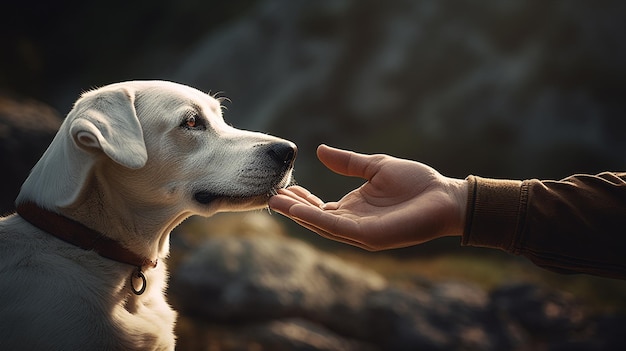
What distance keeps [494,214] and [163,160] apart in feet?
5.30

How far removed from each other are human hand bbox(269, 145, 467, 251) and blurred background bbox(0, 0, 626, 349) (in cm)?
548

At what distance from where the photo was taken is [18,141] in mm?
4539

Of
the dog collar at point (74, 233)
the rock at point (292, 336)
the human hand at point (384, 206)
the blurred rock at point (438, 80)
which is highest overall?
the human hand at point (384, 206)

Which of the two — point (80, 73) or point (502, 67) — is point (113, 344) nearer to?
point (502, 67)

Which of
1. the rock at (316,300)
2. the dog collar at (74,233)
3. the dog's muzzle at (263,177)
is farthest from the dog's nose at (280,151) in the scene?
the rock at (316,300)

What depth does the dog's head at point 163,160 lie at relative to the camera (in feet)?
8.03

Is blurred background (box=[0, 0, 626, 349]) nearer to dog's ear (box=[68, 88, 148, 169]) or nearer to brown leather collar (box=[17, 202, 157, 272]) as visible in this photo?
brown leather collar (box=[17, 202, 157, 272])

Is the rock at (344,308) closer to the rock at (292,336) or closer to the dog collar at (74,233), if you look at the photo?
the rock at (292,336)

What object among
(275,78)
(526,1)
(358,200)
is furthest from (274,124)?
(358,200)

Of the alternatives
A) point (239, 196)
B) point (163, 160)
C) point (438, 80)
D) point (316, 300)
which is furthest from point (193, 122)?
point (438, 80)

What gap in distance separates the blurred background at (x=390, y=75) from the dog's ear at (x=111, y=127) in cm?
545

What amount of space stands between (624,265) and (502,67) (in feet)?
30.5

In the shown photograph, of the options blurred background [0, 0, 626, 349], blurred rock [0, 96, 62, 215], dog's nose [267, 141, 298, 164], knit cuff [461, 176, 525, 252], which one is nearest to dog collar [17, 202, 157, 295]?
dog's nose [267, 141, 298, 164]

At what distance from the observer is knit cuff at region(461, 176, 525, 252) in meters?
2.40
